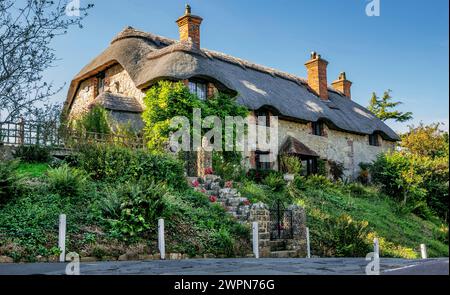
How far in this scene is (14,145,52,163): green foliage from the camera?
39.3 ft

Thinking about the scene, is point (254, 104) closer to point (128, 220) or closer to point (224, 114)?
point (224, 114)

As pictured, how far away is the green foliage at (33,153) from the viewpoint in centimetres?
1199

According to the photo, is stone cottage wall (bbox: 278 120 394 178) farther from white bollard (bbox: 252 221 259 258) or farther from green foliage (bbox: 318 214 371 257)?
white bollard (bbox: 252 221 259 258)

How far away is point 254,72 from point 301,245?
13.6 meters

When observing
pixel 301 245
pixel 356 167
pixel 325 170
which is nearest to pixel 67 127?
pixel 301 245

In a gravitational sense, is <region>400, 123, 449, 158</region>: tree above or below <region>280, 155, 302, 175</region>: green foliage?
above

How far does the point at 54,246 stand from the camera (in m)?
7.38

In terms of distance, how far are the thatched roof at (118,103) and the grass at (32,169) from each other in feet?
17.5

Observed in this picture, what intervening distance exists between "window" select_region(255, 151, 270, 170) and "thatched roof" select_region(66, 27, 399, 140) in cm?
201

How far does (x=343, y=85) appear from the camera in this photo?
29891mm

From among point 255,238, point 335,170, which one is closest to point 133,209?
point 255,238

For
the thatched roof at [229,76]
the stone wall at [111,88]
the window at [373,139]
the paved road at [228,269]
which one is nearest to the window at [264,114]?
the thatched roof at [229,76]

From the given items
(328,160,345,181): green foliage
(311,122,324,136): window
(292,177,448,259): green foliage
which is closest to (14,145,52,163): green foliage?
(292,177,448,259): green foliage

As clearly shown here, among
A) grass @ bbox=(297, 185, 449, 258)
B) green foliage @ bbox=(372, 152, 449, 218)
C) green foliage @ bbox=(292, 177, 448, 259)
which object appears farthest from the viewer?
green foliage @ bbox=(372, 152, 449, 218)
